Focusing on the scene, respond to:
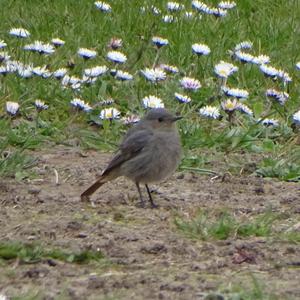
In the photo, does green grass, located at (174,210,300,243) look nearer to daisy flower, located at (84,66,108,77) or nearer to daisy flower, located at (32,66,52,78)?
daisy flower, located at (32,66,52,78)

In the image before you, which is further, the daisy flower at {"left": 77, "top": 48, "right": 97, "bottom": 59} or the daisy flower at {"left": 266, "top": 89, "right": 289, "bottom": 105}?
the daisy flower at {"left": 77, "top": 48, "right": 97, "bottom": 59}

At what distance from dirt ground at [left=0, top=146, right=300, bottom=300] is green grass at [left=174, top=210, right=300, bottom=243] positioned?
0.06m

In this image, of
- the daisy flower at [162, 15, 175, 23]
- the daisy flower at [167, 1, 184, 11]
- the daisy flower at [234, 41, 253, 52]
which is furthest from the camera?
the daisy flower at [167, 1, 184, 11]

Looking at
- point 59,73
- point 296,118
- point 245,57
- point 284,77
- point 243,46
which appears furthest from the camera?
point 243,46

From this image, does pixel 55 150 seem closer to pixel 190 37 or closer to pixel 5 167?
pixel 5 167

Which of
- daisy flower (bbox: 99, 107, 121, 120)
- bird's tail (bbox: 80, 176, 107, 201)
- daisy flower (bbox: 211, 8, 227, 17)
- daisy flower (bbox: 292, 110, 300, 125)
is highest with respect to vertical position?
daisy flower (bbox: 211, 8, 227, 17)

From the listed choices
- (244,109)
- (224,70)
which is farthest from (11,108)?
(224,70)

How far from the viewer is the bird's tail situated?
6836 mm

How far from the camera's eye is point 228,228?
6.14m

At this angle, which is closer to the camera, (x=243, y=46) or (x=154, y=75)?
(x=154, y=75)

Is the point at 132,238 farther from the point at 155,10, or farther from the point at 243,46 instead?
the point at 155,10

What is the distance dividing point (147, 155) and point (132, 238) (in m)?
1.19

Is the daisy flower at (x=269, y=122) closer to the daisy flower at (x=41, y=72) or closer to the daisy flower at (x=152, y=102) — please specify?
the daisy flower at (x=152, y=102)

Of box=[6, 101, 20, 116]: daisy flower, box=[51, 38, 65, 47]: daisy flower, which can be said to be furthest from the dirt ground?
box=[51, 38, 65, 47]: daisy flower
